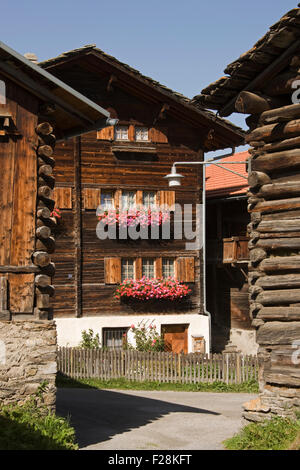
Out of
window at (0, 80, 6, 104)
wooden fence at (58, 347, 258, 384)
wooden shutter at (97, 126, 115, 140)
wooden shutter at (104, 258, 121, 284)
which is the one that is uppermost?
wooden shutter at (97, 126, 115, 140)

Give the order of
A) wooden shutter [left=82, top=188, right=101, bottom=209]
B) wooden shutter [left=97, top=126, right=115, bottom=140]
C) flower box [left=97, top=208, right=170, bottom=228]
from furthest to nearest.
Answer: wooden shutter [left=97, top=126, right=115, bottom=140]
flower box [left=97, top=208, right=170, bottom=228]
wooden shutter [left=82, top=188, right=101, bottom=209]

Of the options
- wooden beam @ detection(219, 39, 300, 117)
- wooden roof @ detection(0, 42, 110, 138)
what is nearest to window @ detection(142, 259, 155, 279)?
wooden roof @ detection(0, 42, 110, 138)

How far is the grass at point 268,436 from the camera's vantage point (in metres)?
10.1

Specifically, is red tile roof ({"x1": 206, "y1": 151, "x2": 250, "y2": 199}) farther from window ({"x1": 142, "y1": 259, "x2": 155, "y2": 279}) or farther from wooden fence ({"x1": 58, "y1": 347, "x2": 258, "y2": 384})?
wooden fence ({"x1": 58, "y1": 347, "x2": 258, "y2": 384})

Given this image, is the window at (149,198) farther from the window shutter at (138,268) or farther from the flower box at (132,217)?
the window shutter at (138,268)

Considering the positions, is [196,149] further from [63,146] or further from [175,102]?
[63,146]

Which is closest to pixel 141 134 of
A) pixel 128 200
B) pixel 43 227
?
pixel 128 200

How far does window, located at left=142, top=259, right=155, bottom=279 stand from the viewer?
24.2m

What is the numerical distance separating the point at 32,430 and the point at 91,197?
44.3ft

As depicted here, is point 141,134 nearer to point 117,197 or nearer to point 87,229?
point 117,197

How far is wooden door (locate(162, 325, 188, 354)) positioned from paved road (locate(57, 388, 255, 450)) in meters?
5.33

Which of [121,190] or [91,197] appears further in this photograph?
[121,190]

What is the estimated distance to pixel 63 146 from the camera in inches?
910

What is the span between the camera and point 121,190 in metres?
23.8
